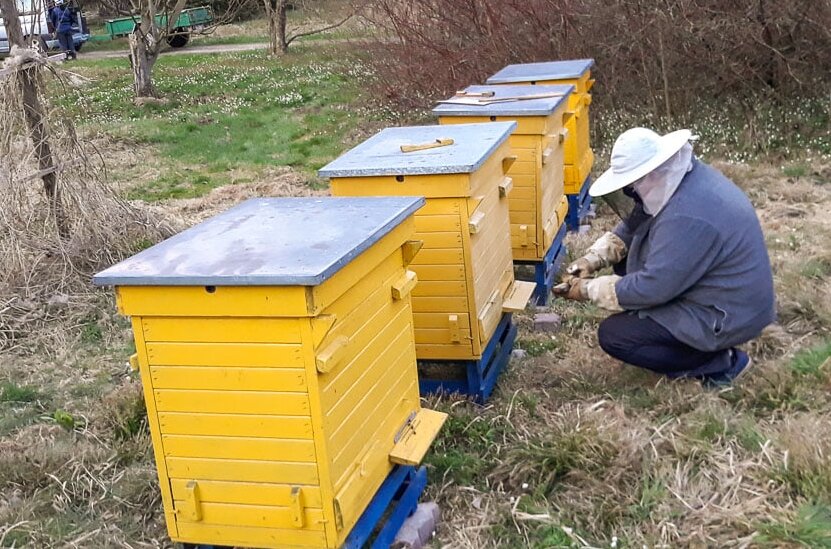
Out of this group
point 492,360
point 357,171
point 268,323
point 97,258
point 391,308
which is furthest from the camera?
point 97,258

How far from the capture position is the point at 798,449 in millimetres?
3154

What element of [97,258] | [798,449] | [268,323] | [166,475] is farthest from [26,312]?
[798,449]

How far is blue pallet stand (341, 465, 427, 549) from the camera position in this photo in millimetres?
2848

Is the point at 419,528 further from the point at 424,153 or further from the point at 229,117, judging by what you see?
the point at 229,117

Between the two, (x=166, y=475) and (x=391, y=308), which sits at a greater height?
(x=391, y=308)

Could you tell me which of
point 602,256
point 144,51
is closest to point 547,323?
point 602,256

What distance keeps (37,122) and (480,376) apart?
3.87m

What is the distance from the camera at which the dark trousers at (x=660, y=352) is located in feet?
12.9

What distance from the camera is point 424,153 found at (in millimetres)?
3934

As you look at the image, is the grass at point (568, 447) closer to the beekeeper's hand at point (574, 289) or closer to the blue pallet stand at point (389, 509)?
the blue pallet stand at point (389, 509)

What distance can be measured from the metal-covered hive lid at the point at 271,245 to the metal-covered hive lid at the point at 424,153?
1.35ft

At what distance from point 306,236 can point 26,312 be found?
3.53 meters

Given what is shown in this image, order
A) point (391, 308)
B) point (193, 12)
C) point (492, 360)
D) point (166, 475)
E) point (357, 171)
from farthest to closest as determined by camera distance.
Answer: point (193, 12) → point (492, 360) → point (357, 171) → point (391, 308) → point (166, 475)

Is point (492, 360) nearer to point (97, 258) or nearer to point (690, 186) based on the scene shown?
point (690, 186)
